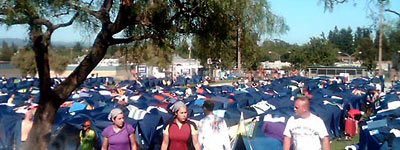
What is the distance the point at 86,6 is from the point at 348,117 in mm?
11224

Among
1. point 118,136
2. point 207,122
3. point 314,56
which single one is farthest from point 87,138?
point 314,56

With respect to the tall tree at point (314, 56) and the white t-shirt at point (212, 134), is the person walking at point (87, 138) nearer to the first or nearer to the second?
the white t-shirt at point (212, 134)

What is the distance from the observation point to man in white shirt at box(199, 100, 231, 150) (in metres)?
6.69

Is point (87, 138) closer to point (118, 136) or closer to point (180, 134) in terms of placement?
point (118, 136)

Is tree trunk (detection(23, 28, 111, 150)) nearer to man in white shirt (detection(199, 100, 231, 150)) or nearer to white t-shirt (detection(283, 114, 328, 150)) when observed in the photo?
man in white shirt (detection(199, 100, 231, 150))

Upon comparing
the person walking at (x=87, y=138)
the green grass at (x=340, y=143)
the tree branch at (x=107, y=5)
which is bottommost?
the green grass at (x=340, y=143)

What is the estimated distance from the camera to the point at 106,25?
651cm

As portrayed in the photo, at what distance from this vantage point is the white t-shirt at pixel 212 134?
263 inches

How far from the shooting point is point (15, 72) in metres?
68.9

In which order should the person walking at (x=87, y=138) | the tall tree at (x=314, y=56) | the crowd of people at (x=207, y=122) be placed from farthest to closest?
the tall tree at (x=314, y=56) < the person walking at (x=87, y=138) < the crowd of people at (x=207, y=122)

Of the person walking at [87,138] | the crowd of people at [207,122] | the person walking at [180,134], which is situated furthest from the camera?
the person walking at [87,138]

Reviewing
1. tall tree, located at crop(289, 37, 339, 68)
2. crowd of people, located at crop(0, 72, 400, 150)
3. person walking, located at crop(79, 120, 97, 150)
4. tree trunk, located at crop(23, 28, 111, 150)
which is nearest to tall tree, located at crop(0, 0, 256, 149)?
tree trunk, located at crop(23, 28, 111, 150)

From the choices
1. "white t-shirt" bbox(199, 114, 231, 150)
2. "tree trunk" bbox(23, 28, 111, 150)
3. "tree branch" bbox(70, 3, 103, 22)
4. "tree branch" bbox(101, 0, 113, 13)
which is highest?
"tree branch" bbox(101, 0, 113, 13)

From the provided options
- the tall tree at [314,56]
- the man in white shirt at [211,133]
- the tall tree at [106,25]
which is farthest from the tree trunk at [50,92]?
the tall tree at [314,56]
